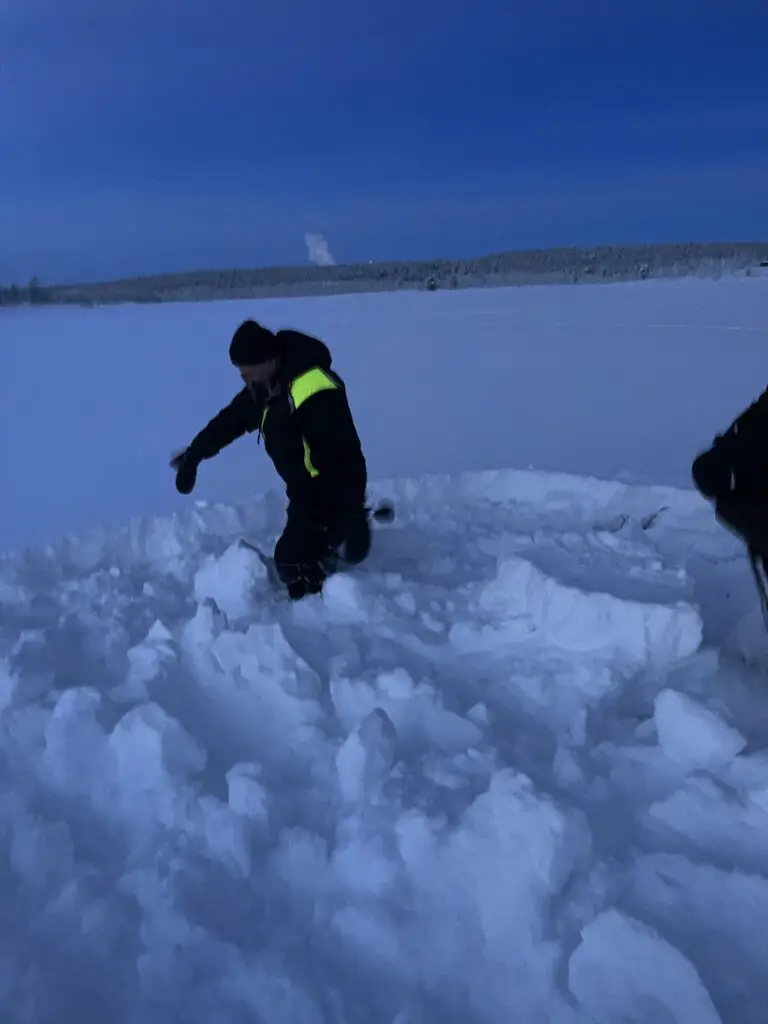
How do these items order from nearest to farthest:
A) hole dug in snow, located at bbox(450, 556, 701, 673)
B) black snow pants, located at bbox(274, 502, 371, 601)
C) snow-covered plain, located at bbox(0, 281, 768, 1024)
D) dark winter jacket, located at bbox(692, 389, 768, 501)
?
snow-covered plain, located at bbox(0, 281, 768, 1024)
dark winter jacket, located at bbox(692, 389, 768, 501)
hole dug in snow, located at bbox(450, 556, 701, 673)
black snow pants, located at bbox(274, 502, 371, 601)

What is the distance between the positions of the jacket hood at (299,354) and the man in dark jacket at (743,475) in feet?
5.46

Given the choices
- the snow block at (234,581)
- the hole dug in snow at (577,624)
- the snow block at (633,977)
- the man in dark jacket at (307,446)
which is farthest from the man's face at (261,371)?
the snow block at (633,977)

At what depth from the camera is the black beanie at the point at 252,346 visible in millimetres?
3312

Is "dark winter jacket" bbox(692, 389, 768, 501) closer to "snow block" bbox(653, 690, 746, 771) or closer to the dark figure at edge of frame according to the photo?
the dark figure at edge of frame

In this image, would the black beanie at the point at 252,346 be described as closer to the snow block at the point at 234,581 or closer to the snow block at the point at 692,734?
the snow block at the point at 234,581

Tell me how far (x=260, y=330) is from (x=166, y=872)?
219cm

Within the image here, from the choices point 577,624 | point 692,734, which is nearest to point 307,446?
point 577,624

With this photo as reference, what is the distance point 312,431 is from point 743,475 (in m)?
1.72

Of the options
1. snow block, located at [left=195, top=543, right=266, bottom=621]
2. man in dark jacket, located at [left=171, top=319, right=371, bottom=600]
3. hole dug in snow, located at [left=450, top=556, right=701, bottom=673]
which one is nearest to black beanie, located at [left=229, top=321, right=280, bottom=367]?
man in dark jacket, located at [left=171, top=319, right=371, bottom=600]

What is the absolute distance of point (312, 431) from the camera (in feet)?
11.0

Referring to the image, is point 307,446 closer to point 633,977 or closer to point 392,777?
point 392,777

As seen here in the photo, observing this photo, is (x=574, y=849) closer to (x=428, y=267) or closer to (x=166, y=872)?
(x=166, y=872)

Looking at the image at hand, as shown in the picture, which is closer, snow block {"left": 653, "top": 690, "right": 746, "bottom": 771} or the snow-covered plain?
the snow-covered plain

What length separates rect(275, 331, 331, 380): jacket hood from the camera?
3.37m
